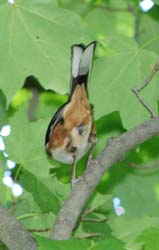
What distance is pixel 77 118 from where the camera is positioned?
3.57m

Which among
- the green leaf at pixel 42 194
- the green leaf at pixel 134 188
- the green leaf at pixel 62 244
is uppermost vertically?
the green leaf at pixel 62 244

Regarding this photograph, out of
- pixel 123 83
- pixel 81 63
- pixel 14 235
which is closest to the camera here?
pixel 14 235

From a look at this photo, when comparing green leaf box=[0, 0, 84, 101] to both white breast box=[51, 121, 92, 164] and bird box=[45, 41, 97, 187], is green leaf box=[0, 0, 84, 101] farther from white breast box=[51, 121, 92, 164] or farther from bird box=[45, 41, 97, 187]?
white breast box=[51, 121, 92, 164]

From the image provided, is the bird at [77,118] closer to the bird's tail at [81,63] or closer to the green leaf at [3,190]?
the bird's tail at [81,63]

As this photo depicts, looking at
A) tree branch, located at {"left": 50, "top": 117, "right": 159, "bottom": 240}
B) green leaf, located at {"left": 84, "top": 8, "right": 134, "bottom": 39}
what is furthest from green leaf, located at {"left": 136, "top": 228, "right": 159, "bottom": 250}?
green leaf, located at {"left": 84, "top": 8, "right": 134, "bottom": 39}

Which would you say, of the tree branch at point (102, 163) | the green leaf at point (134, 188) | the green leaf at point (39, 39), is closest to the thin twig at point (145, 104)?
the tree branch at point (102, 163)

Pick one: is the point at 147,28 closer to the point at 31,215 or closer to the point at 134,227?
the point at 31,215

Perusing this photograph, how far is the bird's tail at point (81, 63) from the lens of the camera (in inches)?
137

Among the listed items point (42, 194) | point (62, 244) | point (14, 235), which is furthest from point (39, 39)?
point (62, 244)

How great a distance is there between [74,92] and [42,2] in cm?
48

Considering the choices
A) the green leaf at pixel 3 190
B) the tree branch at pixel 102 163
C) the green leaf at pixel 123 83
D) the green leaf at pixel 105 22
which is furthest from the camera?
the green leaf at pixel 105 22

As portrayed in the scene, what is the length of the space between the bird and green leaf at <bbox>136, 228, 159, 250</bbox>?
97 cm

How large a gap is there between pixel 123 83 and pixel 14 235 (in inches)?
52.0

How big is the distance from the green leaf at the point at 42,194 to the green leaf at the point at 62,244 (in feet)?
4.05
